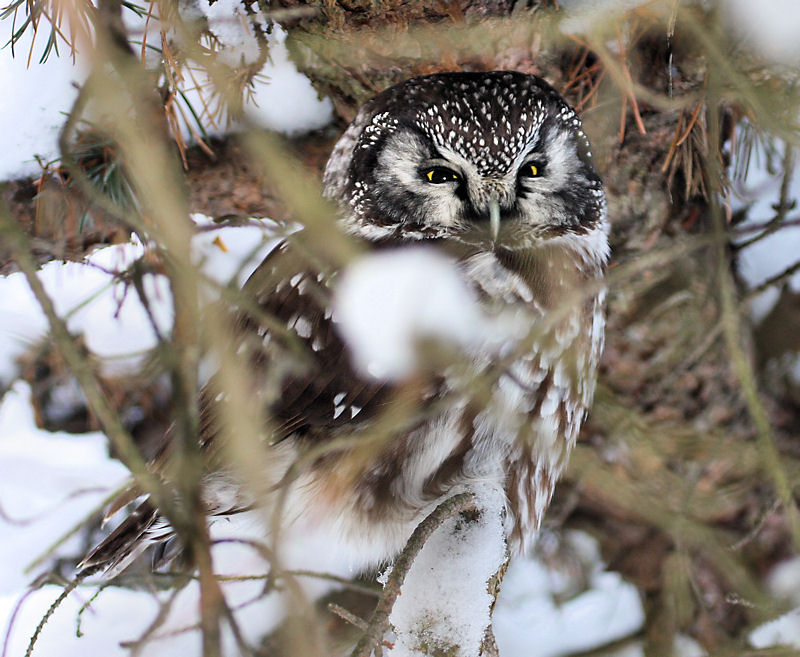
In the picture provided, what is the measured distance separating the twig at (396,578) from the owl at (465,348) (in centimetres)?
23

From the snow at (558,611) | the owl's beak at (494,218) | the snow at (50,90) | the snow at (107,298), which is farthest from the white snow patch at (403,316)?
the snow at (558,611)

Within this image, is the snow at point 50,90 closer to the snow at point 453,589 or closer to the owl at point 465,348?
the owl at point 465,348

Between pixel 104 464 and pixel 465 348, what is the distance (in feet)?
4.98

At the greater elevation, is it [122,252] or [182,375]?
[122,252]

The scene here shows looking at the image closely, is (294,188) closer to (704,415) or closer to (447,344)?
(447,344)

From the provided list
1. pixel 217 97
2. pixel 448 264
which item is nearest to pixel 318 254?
pixel 448 264

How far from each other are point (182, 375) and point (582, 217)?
3.67ft

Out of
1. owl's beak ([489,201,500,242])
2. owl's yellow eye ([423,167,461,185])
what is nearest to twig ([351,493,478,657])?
owl's beak ([489,201,500,242])

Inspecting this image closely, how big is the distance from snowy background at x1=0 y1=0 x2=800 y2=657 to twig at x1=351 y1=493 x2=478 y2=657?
0.62m

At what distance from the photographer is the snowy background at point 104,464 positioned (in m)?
1.91

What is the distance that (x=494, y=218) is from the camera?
1.57 metres

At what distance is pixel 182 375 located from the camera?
1.03 metres

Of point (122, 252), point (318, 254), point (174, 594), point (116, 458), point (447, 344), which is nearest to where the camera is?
point (174, 594)

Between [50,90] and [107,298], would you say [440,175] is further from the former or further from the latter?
[107,298]
